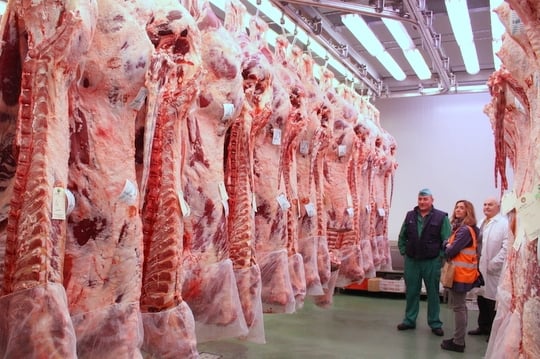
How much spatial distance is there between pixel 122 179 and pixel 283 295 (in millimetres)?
1842

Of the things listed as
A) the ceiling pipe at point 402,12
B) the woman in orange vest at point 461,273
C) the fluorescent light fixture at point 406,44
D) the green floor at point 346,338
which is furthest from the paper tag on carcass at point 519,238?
the woman in orange vest at point 461,273

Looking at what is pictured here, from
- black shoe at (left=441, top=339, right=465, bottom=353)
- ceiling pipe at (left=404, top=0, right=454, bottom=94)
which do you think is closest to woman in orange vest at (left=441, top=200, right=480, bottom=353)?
black shoe at (left=441, top=339, right=465, bottom=353)

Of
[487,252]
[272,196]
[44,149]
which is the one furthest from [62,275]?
[487,252]

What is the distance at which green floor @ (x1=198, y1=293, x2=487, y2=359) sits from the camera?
645 cm

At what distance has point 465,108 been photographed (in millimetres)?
10727

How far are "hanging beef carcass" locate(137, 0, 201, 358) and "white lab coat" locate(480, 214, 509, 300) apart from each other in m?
4.83

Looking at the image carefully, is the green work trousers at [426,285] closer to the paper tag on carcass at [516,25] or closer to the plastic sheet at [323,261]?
the plastic sheet at [323,261]

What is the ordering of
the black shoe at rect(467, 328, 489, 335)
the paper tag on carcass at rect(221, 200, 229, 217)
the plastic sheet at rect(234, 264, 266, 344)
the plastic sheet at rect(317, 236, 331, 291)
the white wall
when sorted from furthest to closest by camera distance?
the white wall
the black shoe at rect(467, 328, 489, 335)
the plastic sheet at rect(317, 236, 331, 291)
the plastic sheet at rect(234, 264, 266, 344)
the paper tag on carcass at rect(221, 200, 229, 217)

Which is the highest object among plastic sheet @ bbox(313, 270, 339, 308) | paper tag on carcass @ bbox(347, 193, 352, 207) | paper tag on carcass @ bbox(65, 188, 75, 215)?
paper tag on carcass @ bbox(347, 193, 352, 207)

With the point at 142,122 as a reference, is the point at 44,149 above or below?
below

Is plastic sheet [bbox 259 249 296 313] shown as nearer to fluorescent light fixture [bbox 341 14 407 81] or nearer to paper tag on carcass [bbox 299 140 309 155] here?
paper tag on carcass [bbox 299 140 309 155]

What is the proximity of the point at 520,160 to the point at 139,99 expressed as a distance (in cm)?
185

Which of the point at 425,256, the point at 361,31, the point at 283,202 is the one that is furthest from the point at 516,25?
the point at 425,256

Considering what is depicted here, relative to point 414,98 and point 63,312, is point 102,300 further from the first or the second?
point 414,98
